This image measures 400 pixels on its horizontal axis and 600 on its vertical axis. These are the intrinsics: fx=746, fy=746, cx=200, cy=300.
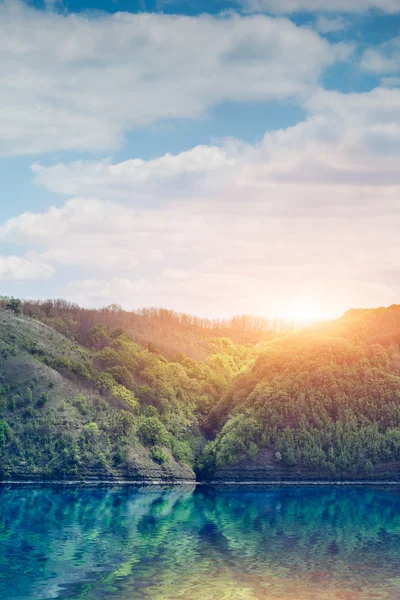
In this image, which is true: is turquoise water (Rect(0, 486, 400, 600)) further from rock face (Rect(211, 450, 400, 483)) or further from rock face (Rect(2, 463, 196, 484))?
rock face (Rect(211, 450, 400, 483))

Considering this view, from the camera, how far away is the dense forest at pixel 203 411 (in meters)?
97.9

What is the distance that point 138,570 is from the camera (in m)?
45.8

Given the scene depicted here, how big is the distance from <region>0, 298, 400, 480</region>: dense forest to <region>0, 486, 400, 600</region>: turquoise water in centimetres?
951

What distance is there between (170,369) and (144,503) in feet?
132

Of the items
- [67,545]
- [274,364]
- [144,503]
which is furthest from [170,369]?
[67,545]

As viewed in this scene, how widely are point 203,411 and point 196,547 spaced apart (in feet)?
211

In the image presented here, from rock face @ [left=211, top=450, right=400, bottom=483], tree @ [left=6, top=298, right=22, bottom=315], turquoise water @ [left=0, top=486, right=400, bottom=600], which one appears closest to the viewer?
A: turquoise water @ [left=0, top=486, right=400, bottom=600]

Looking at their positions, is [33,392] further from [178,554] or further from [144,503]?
[178,554]

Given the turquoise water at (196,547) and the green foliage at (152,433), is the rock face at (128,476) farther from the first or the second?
the turquoise water at (196,547)

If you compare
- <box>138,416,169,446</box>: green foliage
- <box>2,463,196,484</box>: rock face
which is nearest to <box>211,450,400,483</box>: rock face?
<box>2,463,196,484</box>: rock face

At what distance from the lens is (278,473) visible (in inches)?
3947

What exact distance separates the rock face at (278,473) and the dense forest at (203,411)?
145 mm

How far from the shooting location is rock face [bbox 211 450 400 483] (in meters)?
100

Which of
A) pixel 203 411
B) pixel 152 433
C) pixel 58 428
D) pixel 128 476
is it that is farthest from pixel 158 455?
pixel 203 411
